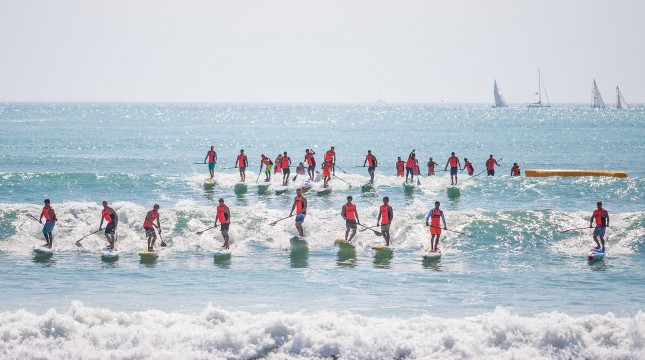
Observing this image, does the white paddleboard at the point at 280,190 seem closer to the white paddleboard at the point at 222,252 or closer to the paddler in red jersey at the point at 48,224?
the white paddleboard at the point at 222,252

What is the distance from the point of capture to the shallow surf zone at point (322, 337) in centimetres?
1286

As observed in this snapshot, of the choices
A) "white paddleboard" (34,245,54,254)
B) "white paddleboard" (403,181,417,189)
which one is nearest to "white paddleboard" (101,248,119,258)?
"white paddleboard" (34,245,54,254)

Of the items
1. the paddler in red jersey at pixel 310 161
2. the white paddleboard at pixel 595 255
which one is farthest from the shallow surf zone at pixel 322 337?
the paddler in red jersey at pixel 310 161

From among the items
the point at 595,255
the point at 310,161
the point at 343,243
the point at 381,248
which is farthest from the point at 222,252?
the point at 310,161

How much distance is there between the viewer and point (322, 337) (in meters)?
13.2

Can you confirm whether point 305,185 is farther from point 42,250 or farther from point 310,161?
point 42,250

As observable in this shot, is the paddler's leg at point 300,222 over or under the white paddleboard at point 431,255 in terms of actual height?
over

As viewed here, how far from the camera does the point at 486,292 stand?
55.1ft

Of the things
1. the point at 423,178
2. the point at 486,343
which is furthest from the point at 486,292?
the point at 423,178

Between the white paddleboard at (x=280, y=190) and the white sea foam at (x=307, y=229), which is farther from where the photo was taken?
the white paddleboard at (x=280, y=190)

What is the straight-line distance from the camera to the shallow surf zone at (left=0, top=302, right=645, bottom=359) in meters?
12.9

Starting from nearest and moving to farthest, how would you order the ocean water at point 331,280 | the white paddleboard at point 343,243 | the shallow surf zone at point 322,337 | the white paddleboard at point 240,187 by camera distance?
the shallow surf zone at point 322,337, the ocean water at point 331,280, the white paddleboard at point 343,243, the white paddleboard at point 240,187

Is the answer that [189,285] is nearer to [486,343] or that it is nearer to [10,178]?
[486,343]

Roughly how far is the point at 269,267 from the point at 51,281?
5.48 meters
